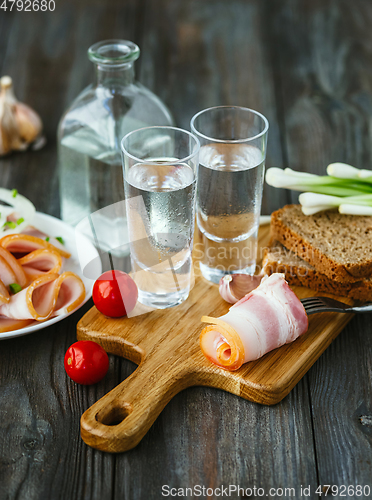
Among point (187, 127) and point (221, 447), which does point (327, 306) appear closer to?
point (221, 447)

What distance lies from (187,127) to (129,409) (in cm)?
193

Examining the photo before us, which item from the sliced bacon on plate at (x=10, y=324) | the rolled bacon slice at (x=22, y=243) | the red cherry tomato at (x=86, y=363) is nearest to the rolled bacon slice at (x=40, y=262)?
the rolled bacon slice at (x=22, y=243)

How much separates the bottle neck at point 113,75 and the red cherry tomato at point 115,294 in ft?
2.81

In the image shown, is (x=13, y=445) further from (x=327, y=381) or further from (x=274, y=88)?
(x=274, y=88)

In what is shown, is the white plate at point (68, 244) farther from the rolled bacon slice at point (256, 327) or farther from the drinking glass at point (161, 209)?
the rolled bacon slice at point (256, 327)

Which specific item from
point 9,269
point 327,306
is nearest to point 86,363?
point 9,269

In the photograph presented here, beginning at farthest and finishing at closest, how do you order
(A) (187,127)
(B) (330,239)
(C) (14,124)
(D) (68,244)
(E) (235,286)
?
(A) (187,127)
(C) (14,124)
(D) (68,244)
(B) (330,239)
(E) (235,286)

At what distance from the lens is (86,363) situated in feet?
5.03

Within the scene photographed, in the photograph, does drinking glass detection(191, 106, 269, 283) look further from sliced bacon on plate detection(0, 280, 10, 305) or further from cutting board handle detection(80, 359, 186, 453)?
sliced bacon on plate detection(0, 280, 10, 305)

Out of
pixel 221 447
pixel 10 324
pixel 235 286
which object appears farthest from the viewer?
pixel 235 286

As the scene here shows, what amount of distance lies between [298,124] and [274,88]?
0.44 metres

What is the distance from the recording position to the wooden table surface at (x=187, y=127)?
1.37 metres

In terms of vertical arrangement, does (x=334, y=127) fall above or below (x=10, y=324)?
below

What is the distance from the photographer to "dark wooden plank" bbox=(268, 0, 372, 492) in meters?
1.44
